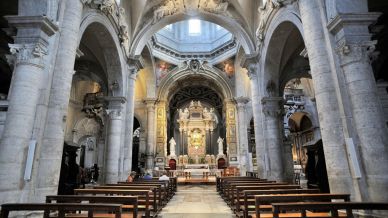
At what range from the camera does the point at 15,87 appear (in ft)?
16.0

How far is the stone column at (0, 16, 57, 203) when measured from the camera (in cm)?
446

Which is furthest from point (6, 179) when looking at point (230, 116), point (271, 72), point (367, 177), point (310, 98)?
point (310, 98)

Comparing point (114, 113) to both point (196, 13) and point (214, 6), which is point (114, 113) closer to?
point (196, 13)

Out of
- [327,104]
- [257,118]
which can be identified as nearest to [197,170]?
[257,118]

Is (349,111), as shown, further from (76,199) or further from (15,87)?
(15,87)

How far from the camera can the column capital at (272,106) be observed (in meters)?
10.8

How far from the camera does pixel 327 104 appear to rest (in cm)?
541

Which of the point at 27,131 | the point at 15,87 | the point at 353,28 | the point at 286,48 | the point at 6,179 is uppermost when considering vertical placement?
the point at 286,48

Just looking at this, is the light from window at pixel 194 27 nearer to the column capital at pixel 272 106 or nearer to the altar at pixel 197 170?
the altar at pixel 197 170

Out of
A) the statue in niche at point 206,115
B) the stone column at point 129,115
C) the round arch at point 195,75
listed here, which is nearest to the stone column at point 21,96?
the stone column at point 129,115

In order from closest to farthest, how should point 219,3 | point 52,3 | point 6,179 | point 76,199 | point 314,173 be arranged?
1. point 76,199
2. point 6,179
3. point 52,3
4. point 314,173
5. point 219,3

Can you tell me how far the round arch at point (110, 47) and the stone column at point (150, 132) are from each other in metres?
8.79

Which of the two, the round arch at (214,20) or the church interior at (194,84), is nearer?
the church interior at (194,84)

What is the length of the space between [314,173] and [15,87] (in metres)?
8.99
